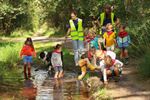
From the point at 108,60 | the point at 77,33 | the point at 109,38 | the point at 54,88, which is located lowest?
the point at 54,88

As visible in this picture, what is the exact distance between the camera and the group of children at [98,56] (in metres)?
11.3

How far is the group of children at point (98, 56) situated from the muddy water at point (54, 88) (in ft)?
1.33

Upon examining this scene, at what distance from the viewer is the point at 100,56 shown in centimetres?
1125

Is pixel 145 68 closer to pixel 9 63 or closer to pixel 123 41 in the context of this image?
pixel 123 41

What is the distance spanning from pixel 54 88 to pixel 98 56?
1.52 metres

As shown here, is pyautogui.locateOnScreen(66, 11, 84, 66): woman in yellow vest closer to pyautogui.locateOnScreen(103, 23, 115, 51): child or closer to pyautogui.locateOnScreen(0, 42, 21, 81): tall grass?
pyautogui.locateOnScreen(103, 23, 115, 51): child

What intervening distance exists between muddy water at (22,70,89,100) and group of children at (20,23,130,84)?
40 cm

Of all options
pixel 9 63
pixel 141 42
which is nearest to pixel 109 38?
pixel 141 42

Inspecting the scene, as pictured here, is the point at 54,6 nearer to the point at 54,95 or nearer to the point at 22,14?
→ the point at 22,14

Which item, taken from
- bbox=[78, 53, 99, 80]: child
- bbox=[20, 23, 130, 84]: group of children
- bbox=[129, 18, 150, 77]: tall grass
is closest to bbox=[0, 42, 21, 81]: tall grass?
bbox=[20, 23, 130, 84]: group of children

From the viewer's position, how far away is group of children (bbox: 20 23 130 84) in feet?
37.2

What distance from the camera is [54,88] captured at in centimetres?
1114

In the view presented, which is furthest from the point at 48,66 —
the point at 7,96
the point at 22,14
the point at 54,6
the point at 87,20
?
the point at 22,14

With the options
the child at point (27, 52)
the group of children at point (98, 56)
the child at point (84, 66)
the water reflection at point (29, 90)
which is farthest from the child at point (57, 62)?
the water reflection at point (29, 90)
